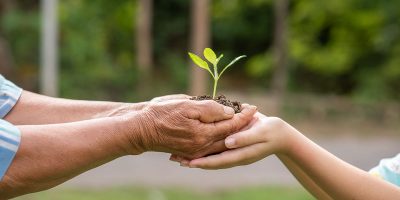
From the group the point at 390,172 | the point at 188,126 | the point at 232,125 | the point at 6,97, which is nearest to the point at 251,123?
the point at 232,125

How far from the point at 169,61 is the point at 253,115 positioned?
12.5 meters

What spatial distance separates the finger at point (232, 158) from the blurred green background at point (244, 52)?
8.88m

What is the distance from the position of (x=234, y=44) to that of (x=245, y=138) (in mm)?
13589

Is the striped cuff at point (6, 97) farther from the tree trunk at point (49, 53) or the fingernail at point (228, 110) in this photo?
the tree trunk at point (49, 53)

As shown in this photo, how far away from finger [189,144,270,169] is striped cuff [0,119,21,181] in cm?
60

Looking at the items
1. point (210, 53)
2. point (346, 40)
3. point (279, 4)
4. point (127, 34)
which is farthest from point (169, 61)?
point (210, 53)

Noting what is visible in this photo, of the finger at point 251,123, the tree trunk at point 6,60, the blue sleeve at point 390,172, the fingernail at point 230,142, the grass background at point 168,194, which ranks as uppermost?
the finger at point 251,123

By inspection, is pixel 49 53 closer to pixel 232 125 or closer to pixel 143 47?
pixel 143 47

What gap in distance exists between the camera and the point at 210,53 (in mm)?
2762

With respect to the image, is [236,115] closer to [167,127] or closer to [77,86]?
[167,127]

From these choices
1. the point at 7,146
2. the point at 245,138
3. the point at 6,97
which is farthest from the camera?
the point at 6,97

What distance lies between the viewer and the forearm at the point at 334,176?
253 cm

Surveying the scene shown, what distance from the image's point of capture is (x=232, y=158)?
2484 millimetres

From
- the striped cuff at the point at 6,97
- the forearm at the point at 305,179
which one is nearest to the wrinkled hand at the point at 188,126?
the forearm at the point at 305,179
